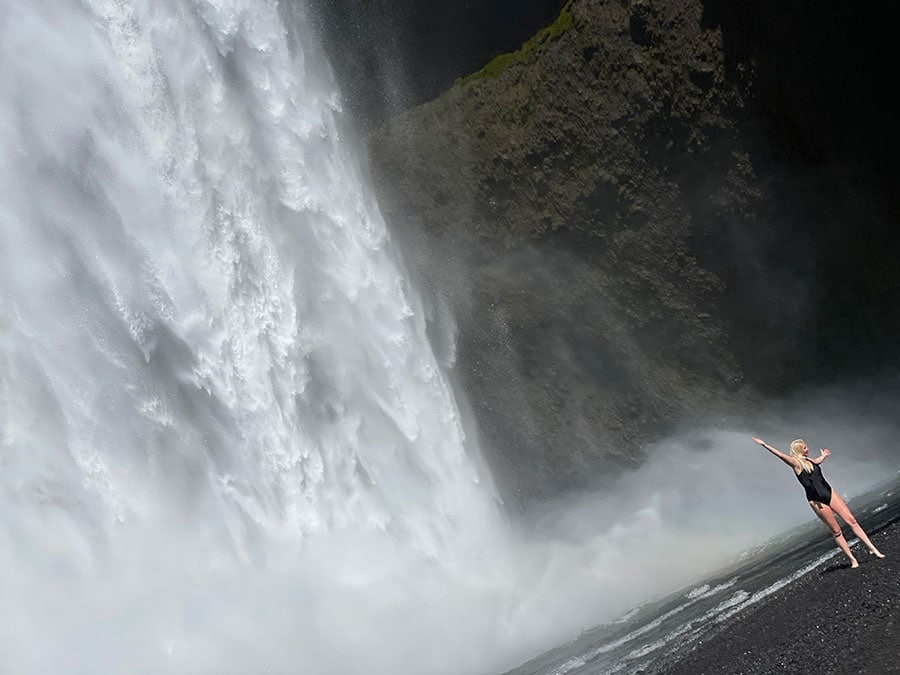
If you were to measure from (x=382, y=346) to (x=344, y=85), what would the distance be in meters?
3.85

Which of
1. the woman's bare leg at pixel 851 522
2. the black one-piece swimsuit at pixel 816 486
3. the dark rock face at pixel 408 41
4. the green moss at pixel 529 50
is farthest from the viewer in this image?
the dark rock face at pixel 408 41

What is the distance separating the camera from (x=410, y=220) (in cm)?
1560

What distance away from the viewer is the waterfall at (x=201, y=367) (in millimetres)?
13734

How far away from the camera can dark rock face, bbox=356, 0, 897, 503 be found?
42.9 ft

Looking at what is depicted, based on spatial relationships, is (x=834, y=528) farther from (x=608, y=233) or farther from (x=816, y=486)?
(x=608, y=233)

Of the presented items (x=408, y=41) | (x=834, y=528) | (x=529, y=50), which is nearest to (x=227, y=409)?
(x=408, y=41)

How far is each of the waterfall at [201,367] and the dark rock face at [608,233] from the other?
1206 mm

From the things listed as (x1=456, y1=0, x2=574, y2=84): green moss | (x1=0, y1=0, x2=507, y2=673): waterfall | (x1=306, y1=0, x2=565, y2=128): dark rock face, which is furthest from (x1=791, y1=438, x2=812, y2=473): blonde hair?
(x1=306, y1=0, x2=565, y2=128): dark rock face

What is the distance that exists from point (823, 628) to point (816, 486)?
1356 mm

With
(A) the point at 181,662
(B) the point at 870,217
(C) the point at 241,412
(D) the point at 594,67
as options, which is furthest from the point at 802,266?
(A) the point at 181,662

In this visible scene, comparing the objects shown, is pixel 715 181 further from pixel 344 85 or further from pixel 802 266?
pixel 344 85

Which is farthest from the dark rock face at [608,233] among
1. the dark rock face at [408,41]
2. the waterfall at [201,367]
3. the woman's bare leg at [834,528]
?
the woman's bare leg at [834,528]

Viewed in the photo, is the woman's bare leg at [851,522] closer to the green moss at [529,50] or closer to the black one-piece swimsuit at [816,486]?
the black one-piece swimsuit at [816,486]

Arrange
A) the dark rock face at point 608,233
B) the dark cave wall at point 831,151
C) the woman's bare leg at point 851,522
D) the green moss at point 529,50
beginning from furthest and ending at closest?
the green moss at point 529,50 < the dark rock face at point 608,233 < the dark cave wall at point 831,151 < the woman's bare leg at point 851,522
